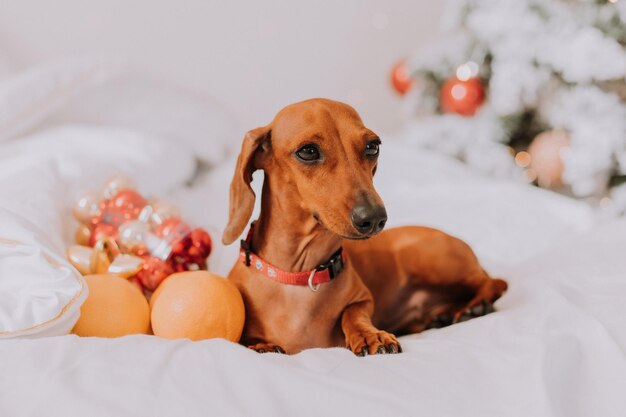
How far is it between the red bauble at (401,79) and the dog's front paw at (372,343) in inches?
93.4

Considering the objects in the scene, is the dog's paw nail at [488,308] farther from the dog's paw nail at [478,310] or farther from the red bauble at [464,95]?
the red bauble at [464,95]

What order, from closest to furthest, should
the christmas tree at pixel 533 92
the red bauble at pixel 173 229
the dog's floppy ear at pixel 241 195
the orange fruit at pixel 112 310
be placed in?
the orange fruit at pixel 112 310
the dog's floppy ear at pixel 241 195
the red bauble at pixel 173 229
the christmas tree at pixel 533 92

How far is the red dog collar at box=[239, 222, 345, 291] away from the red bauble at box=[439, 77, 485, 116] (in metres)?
1.86

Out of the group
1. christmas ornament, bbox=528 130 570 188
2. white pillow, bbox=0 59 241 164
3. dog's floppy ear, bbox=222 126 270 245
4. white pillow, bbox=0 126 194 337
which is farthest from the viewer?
christmas ornament, bbox=528 130 570 188

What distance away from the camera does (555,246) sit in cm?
193

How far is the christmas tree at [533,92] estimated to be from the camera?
2648 millimetres

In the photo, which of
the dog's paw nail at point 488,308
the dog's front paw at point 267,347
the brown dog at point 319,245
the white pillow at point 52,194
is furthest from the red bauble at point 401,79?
the dog's front paw at point 267,347

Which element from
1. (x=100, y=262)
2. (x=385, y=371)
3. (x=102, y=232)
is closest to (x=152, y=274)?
(x=100, y=262)

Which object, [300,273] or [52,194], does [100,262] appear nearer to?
[52,194]

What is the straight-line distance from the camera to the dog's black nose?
1.13 meters

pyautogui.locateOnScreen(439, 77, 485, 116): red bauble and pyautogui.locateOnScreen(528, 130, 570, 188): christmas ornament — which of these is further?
pyautogui.locateOnScreen(439, 77, 485, 116): red bauble

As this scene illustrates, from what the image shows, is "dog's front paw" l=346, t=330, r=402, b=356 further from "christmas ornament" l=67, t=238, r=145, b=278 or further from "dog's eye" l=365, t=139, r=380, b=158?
"christmas ornament" l=67, t=238, r=145, b=278

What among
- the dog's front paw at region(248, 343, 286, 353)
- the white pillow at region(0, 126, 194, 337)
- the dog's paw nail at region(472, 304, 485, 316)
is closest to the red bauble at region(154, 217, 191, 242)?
the white pillow at region(0, 126, 194, 337)

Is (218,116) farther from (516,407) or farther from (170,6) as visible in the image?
(516,407)
